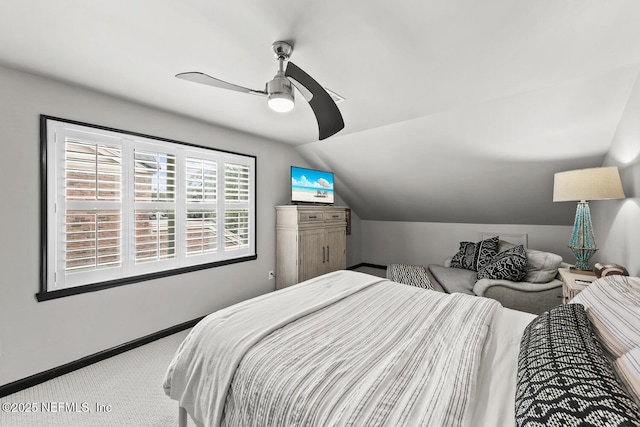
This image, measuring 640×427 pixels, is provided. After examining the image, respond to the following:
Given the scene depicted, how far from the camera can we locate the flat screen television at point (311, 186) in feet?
12.8

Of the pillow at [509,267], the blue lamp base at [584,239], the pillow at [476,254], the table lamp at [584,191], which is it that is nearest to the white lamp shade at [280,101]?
the table lamp at [584,191]

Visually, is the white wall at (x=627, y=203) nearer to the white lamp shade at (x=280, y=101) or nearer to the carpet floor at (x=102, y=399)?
the white lamp shade at (x=280, y=101)

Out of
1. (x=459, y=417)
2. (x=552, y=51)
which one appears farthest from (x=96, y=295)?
(x=552, y=51)

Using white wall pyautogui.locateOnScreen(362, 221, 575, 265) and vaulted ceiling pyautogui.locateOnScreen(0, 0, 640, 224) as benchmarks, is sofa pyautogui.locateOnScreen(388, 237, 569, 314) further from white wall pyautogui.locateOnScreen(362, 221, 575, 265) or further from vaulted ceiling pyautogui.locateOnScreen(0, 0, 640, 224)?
vaulted ceiling pyautogui.locateOnScreen(0, 0, 640, 224)

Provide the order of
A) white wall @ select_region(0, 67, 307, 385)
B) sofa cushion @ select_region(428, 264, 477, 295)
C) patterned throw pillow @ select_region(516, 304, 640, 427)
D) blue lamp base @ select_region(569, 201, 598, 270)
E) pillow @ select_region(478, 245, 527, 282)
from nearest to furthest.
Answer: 1. patterned throw pillow @ select_region(516, 304, 640, 427)
2. white wall @ select_region(0, 67, 307, 385)
3. blue lamp base @ select_region(569, 201, 598, 270)
4. pillow @ select_region(478, 245, 527, 282)
5. sofa cushion @ select_region(428, 264, 477, 295)

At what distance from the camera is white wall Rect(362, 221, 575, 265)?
3896mm

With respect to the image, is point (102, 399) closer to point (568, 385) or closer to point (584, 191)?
point (568, 385)

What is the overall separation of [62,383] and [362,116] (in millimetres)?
3556

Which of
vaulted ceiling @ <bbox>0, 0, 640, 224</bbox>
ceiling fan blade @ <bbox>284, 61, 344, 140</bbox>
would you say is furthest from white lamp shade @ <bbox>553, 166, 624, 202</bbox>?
ceiling fan blade @ <bbox>284, 61, 344, 140</bbox>

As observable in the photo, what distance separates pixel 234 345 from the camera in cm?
124

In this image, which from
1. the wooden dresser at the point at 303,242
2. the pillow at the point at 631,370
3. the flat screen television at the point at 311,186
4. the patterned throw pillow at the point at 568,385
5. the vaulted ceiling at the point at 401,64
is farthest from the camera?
the flat screen television at the point at 311,186

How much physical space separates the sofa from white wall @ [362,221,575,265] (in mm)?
655

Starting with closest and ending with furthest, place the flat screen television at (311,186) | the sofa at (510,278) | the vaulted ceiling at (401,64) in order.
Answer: the vaulted ceiling at (401,64)
the sofa at (510,278)
the flat screen television at (311,186)

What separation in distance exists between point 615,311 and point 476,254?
9.49 feet
